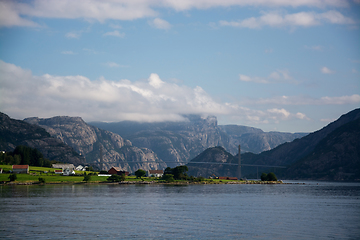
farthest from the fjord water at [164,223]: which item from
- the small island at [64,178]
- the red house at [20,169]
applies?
the red house at [20,169]

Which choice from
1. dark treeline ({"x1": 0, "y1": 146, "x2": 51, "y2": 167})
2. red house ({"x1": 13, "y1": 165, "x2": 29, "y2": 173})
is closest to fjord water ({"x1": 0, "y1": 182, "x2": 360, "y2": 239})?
red house ({"x1": 13, "y1": 165, "x2": 29, "y2": 173})

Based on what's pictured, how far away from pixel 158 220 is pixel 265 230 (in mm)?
14450

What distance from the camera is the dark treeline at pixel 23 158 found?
177 m

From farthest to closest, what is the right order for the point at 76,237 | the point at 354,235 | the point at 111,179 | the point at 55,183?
1. the point at 111,179
2. the point at 55,183
3. the point at 354,235
4. the point at 76,237

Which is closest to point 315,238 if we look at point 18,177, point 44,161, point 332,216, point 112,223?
point 332,216

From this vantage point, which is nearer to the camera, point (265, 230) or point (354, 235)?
point (354, 235)

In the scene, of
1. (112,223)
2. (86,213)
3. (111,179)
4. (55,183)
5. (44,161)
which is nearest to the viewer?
(112,223)

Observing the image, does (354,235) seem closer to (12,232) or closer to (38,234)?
(38,234)

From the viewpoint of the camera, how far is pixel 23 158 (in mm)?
187250

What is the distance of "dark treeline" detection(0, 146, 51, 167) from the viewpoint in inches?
6972

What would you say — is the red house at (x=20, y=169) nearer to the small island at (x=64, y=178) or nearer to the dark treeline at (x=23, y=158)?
the small island at (x=64, y=178)

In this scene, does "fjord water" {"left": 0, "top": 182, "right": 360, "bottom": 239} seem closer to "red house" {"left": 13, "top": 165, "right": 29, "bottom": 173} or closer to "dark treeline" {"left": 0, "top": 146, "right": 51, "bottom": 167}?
"red house" {"left": 13, "top": 165, "right": 29, "bottom": 173}

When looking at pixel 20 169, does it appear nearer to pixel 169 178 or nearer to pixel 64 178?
pixel 64 178

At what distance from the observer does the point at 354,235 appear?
39375 millimetres
